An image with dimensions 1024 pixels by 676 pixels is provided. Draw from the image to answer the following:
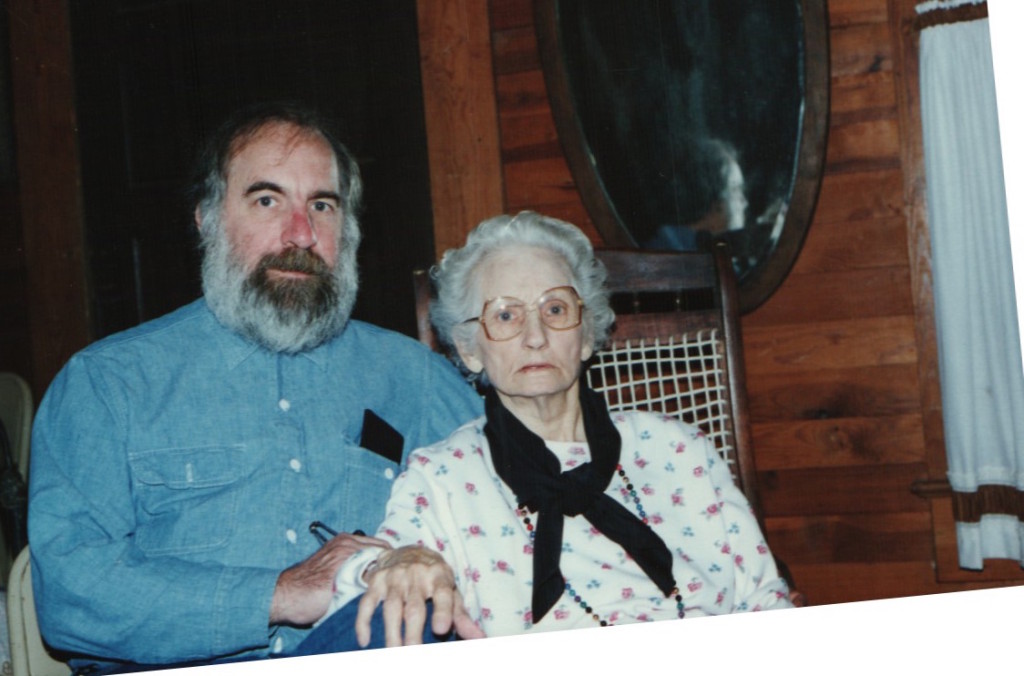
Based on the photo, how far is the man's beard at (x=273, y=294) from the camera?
52.1 inches

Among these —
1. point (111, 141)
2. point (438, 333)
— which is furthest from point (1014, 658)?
point (111, 141)

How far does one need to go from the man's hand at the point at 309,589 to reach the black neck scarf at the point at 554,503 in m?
0.22

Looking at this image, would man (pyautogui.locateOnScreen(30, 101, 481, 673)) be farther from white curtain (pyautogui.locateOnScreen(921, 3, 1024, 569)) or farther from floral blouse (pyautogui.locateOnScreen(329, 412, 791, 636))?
white curtain (pyautogui.locateOnScreen(921, 3, 1024, 569))

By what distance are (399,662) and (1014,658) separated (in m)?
0.90

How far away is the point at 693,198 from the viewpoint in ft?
5.17

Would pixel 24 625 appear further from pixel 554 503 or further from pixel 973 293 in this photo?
pixel 973 293

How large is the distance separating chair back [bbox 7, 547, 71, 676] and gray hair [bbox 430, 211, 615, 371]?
673mm

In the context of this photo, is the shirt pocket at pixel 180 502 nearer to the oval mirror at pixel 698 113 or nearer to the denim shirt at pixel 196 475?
the denim shirt at pixel 196 475

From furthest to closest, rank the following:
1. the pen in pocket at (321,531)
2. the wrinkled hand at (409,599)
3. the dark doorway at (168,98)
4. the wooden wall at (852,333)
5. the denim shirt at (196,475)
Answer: the wooden wall at (852,333)
the dark doorway at (168,98)
the pen in pocket at (321,531)
the denim shirt at (196,475)
the wrinkled hand at (409,599)

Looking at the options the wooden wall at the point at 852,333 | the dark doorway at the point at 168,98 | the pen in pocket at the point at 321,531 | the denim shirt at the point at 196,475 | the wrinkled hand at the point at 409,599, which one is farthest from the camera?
the wooden wall at the point at 852,333

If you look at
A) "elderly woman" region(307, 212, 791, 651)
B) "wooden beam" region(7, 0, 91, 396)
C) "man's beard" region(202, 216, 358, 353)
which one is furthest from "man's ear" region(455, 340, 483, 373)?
"wooden beam" region(7, 0, 91, 396)

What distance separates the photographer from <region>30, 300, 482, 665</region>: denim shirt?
1.18 m

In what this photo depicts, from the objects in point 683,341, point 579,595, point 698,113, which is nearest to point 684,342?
point 683,341

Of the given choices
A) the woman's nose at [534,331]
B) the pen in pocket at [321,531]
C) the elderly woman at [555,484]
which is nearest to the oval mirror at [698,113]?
the elderly woman at [555,484]
